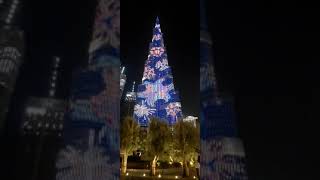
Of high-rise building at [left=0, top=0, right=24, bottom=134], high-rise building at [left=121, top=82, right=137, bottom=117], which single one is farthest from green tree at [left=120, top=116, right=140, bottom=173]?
high-rise building at [left=121, top=82, right=137, bottom=117]

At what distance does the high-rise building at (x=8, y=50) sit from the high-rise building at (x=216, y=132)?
4248 mm

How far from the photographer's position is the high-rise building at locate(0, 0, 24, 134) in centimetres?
690

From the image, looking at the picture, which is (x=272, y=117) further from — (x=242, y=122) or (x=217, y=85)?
(x=217, y=85)

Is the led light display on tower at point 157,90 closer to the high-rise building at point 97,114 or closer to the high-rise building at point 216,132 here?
the high-rise building at point 216,132

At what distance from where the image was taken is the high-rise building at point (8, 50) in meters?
6.90

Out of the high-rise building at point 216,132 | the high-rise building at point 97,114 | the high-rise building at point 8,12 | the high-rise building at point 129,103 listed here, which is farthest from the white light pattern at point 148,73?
the high-rise building at point 8,12

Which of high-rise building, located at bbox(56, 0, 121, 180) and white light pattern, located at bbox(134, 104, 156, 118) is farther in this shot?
white light pattern, located at bbox(134, 104, 156, 118)

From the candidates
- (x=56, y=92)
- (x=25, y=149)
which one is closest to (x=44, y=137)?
(x=25, y=149)

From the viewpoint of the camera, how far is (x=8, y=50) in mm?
7148

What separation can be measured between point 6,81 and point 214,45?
474 centimetres

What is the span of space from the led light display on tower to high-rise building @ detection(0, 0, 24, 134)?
28230 millimetres

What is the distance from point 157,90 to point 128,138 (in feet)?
69.2

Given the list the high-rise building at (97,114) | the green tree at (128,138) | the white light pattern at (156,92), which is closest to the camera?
the high-rise building at (97,114)

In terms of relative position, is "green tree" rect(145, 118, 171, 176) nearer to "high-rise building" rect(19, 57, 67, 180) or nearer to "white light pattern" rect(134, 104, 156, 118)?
"high-rise building" rect(19, 57, 67, 180)
